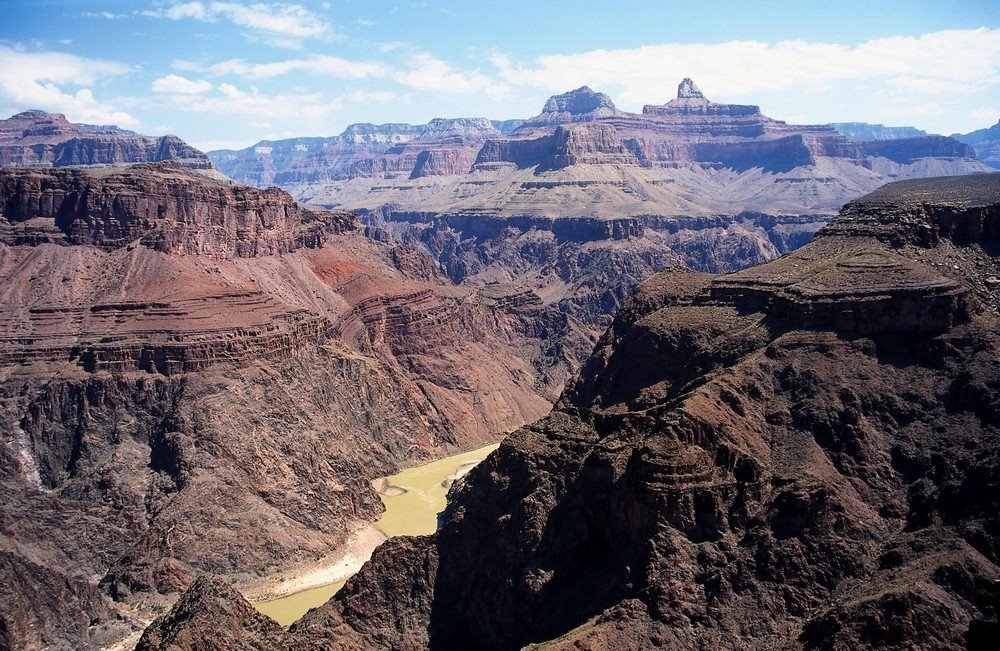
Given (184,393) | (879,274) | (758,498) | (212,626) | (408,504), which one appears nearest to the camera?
(212,626)

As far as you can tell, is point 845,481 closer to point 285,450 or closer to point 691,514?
point 691,514

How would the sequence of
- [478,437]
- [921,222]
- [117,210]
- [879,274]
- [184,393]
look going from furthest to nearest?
[478,437] → [117,210] → [184,393] → [921,222] → [879,274]

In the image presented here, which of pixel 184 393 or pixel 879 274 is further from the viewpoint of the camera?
pixel 184 393

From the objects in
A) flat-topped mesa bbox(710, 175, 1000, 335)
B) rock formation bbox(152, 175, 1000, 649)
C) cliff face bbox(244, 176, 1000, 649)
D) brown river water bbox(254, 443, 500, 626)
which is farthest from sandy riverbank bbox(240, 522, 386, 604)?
flat-topped mesa bbox(710, 175, 1000, 335)

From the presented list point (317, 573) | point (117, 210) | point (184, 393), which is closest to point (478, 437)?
point (184, 393)

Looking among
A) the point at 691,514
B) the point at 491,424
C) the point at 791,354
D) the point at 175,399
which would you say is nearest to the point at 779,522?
the point at 691,514

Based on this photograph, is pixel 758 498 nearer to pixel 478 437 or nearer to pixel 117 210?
pixel 478 437

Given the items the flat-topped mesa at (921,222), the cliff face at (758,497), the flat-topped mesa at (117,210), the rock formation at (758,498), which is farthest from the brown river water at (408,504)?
the flat-topped mesa at (921,222)
